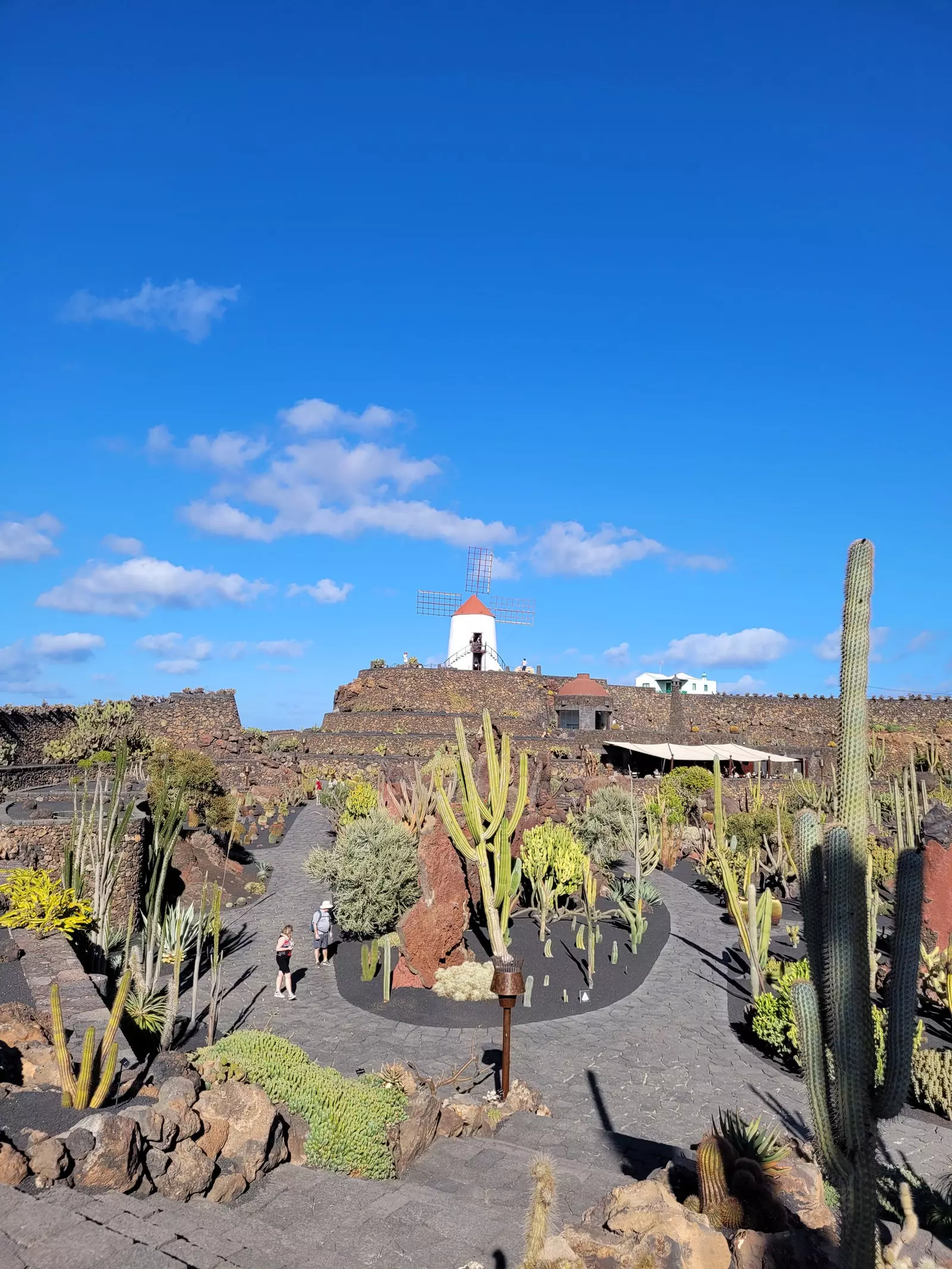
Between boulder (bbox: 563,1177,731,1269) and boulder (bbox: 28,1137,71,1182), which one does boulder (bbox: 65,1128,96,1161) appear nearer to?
boulder (bbox: 28,1137,71,1182)

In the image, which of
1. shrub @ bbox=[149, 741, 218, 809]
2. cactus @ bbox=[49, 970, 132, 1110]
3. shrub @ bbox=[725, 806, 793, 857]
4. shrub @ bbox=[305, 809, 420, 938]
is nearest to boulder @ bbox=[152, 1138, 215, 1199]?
cactus @ bbox=[49, 970, 132, 1110]

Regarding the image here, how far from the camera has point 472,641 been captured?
160ft

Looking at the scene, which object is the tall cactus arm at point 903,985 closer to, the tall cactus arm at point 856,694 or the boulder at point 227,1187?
the tall cactus arm at point 856,694

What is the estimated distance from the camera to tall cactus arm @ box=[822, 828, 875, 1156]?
3818 millimetres

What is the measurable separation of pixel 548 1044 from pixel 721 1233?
17.0ft

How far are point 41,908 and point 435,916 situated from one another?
4.75 m

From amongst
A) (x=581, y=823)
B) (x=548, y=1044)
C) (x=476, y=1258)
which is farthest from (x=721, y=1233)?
(x=581, y=823)

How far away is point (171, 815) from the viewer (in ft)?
32.2

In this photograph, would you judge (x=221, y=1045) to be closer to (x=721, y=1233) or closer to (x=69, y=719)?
(x=721, y=1233)

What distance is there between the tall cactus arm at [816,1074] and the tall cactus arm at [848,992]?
0.19 ft

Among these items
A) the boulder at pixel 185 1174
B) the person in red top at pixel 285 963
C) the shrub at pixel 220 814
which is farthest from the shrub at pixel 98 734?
the boulder at pixel 185 1174

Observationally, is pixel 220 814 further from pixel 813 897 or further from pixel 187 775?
pixel 813 897

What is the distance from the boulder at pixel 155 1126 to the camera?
460cm

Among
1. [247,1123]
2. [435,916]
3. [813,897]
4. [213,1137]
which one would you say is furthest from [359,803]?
[813,897]
